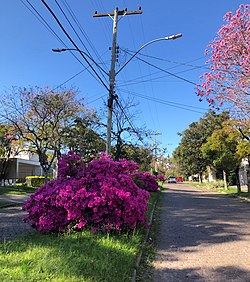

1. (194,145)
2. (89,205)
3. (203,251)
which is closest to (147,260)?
(203,251)

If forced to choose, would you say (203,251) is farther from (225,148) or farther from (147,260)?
(225,148)

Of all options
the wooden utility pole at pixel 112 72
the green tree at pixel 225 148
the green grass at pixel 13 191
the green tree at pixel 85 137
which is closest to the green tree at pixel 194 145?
the green tree at pixel 225 148

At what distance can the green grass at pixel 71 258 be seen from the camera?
3.96 meters

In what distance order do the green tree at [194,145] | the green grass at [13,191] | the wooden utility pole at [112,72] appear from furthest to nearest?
A: the green tree at [194,145], the green grass at [13,191], the wooden utility pole at [112,72]

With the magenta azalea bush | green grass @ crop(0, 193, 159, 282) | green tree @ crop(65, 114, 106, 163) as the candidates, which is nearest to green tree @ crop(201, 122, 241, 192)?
green tree @ crop(65, 114, 106, 163)

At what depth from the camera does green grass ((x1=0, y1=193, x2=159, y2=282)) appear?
13.0ft

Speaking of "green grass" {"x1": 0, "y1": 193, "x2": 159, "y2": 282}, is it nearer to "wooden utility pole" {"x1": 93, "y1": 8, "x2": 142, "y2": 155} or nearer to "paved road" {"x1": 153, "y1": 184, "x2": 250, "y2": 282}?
"paved road" {"x1": 153, "y1": 184, "x2": 250, "y2": 282}

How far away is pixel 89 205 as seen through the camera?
6492 millimetres

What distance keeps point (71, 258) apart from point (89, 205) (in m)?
1.91

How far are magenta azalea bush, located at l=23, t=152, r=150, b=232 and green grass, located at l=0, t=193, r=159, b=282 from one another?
1.35 ft

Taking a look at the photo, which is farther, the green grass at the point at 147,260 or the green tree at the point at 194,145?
the green tree at the point at 194,145

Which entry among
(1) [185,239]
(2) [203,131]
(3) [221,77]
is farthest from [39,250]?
(2) [203,131]

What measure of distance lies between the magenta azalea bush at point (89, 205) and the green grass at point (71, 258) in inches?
16.2

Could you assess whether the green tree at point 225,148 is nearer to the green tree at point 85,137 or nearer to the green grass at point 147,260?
the green tree at point 85,137
